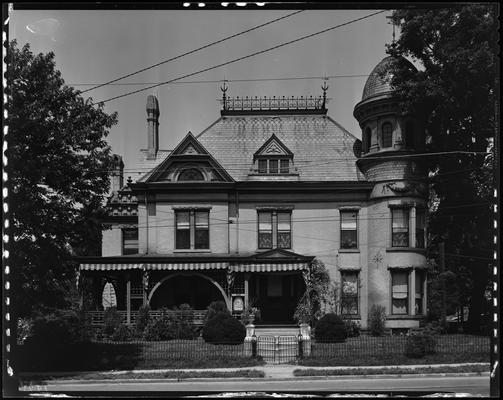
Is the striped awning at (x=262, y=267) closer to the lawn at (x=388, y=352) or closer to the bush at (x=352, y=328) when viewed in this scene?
the bush at (x=352, y=328)

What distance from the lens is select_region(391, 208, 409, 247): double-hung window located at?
15.2 m

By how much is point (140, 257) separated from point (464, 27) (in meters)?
12.7

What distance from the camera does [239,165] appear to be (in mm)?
18109

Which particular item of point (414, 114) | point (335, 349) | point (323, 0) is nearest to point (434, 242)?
point (414, 114)

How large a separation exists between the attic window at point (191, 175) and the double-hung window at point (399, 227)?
742 centimetres

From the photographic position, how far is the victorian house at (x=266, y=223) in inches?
604

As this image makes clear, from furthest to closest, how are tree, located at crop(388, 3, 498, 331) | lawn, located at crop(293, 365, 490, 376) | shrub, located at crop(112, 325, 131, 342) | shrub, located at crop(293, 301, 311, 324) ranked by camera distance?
shrub, located at crop(293, 301, 311, 324)
shrub, located at crop(112, 325, 131, 342)
tree, located at crop(388, 3, 498, 331)
lawn, located at crop(293, 365, 490, 376)

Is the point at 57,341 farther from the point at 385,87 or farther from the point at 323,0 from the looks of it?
the point at 385,87

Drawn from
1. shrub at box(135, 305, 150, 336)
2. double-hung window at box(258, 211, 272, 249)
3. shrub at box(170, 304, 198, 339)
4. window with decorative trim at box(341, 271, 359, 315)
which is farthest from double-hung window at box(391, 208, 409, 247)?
shrub at box(135, 305, 150, 336)

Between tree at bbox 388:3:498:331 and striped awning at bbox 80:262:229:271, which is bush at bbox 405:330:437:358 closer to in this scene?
tree at bbox 388:3:498:331

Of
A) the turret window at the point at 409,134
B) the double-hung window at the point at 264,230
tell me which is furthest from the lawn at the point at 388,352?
the double-hung window at the point at 264,230

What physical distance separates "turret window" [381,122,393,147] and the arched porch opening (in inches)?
330

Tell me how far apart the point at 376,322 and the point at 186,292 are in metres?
7.70

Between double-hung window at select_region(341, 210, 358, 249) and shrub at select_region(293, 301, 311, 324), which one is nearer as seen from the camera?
shrub at select_region(293, 301, 311, 324)
